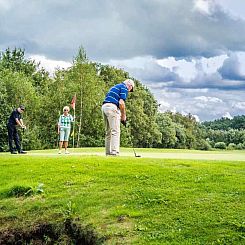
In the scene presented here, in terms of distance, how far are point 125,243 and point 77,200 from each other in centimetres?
247

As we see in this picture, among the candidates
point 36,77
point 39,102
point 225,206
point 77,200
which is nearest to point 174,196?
point 225,206

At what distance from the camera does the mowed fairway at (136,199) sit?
894 centimetres

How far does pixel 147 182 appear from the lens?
1172 centimetres

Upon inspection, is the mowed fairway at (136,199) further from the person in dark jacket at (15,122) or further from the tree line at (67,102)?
the tree line at (67,102)

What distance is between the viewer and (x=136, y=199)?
10570 millimetres

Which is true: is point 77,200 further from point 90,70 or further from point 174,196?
point 90,70

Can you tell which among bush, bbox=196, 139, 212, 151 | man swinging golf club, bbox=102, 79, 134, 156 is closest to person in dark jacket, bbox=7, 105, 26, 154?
man swinging golf club, bbox=102, 79, 134, 156

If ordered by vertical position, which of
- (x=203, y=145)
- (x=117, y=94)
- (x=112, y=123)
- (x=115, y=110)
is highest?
(x=117, y=94)

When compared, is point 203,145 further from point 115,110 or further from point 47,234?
point 47,234

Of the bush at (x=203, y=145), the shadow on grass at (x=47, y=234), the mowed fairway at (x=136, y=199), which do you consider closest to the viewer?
the mowed fairway at (x=136, y=199)

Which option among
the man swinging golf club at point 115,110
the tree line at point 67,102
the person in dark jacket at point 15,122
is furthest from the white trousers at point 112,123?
the tree line at point 67,102

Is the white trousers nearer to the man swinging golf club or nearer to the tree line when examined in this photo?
the man swinging golf club

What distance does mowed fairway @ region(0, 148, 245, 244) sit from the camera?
29.3 feet

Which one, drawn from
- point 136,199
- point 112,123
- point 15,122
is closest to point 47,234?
point 136,199
